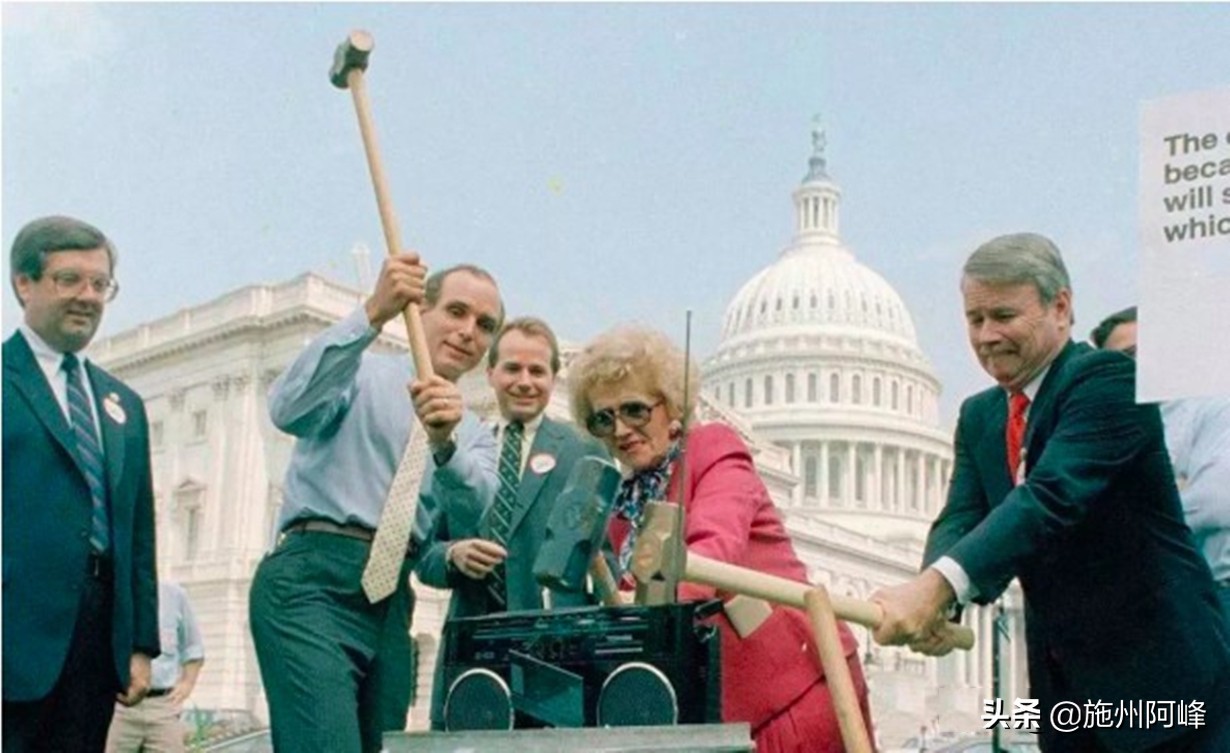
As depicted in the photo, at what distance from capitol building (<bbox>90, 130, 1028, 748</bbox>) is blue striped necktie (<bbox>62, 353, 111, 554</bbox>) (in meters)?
2.19

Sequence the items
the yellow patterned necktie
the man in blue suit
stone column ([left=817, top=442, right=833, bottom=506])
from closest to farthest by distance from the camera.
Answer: the man in blue suit, the yellow patterned necktie, stone column ([left=817, top=442, right=833, bottom=506])

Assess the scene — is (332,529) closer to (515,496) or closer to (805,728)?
(515,496)

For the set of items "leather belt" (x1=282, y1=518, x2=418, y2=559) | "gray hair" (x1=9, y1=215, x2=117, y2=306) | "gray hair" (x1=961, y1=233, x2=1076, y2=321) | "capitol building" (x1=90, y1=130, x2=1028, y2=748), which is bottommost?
"leather belt" (x1=282, y1=518, x2=418, y2=559)

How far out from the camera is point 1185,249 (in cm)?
304

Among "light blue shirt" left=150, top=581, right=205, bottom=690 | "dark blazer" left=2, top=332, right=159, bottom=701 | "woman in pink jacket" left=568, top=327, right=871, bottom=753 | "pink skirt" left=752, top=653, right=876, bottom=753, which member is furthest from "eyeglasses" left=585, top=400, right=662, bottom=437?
"light blue shirt" left=150, top=581, right=205, bottom=690

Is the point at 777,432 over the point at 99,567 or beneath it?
over

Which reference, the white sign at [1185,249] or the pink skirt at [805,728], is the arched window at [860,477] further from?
the white sign at [1185,249]

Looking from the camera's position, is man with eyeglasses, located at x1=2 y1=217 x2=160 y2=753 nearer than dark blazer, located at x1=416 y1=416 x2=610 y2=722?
Yes

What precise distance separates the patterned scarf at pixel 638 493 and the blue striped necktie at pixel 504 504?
1.81ft

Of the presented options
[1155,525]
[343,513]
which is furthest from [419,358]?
[1155,525]

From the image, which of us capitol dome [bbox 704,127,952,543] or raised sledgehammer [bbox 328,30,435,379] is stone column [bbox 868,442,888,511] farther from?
raised sledgehammer [bbox 328,30,435,379]

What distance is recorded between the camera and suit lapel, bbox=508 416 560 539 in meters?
3.92

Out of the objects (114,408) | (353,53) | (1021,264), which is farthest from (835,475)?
(1021,264)

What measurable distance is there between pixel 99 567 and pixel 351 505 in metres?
0.57
